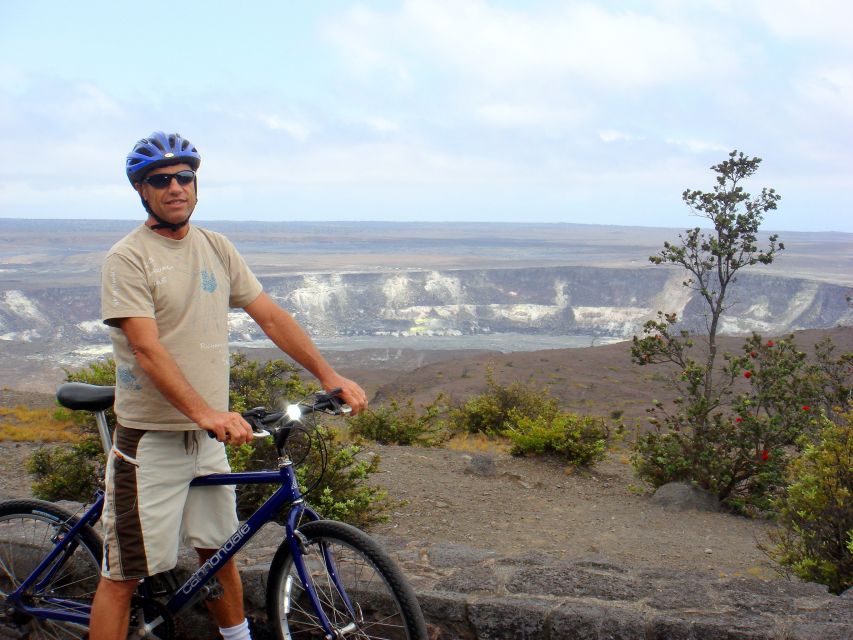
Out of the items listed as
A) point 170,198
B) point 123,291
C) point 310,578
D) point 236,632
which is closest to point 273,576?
point 310,578

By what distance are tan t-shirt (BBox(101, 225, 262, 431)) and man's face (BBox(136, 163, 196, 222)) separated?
0.25 ft

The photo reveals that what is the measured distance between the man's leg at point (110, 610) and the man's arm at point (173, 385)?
0.70 meters

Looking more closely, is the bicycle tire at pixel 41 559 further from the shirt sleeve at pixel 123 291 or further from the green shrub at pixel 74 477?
the green shrub at pixel 74 477

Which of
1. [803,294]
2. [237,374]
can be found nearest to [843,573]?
[237,374]

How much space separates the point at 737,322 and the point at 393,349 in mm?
30394

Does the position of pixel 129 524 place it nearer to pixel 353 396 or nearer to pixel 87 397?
pixel 87 397

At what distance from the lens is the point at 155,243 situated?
2605mm

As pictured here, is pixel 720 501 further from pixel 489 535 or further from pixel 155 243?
pixel 155 243

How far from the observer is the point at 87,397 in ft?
9.59

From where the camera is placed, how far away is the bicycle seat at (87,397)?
115 inches

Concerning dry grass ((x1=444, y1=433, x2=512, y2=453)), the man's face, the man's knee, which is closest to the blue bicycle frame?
the man's knee

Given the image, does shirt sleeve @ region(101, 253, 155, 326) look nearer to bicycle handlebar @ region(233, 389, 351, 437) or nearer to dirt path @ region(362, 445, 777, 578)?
bicycle handlebar @ region(233, 389, 351, 437)

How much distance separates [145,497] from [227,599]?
21.2 inches

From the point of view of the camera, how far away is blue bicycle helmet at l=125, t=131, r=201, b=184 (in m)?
2.62
